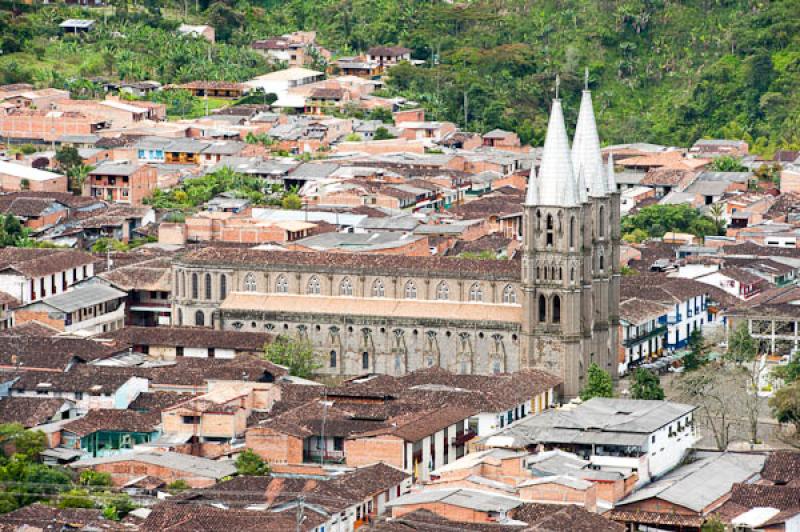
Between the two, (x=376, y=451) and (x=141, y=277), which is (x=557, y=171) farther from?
(x=141, y=277)

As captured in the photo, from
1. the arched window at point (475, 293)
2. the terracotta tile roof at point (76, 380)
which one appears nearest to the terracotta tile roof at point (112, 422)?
the terracotta tile roof at point (76, 380)

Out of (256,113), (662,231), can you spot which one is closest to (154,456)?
(662,231)

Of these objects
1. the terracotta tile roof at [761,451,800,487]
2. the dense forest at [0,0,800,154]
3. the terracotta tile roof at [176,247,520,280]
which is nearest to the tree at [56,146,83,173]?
the dense forest at [0,0,800,154]

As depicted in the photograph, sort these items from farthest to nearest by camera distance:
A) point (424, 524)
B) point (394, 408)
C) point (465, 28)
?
1. point (465, 28)
2. point (394, 408)
3. point (424, 524)

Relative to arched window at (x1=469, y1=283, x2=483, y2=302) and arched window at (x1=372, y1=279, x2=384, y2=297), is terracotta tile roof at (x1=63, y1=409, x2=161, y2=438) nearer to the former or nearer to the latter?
arched window at (x1=372, y1=279, x2=384, y2=297)

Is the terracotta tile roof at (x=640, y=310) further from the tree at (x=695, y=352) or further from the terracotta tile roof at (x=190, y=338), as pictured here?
the terracotta tile roof at (x=190, y=338)

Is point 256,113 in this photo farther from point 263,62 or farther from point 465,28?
point 465,28
